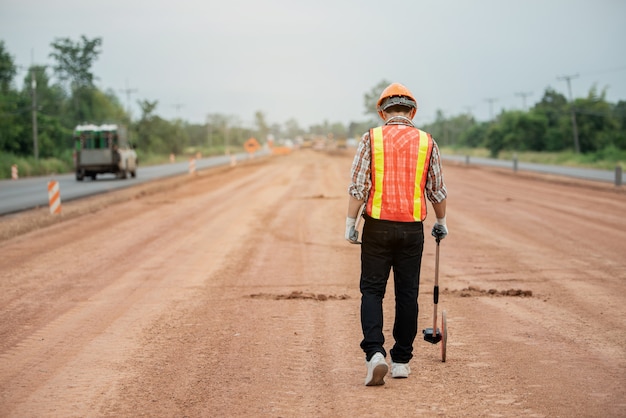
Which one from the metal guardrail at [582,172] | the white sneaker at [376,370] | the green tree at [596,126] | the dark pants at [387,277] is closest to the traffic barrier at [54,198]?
the dark pants at [387,277]

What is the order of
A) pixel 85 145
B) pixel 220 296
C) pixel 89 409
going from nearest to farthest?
pixel 89 409 < pixel 220 296 < pixel 85 145

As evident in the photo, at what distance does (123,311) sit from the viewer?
331 inches

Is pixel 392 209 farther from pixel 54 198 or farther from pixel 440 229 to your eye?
pixel 54 198

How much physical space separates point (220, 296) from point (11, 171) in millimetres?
43679

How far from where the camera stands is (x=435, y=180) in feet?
19.2

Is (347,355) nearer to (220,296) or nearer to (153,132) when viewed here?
(220,296)

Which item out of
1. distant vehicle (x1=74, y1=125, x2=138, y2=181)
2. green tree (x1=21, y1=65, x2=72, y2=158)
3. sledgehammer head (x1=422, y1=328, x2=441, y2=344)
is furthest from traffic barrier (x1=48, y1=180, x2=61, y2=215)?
green tree (x1=21, y1=65, x2=72, y2=158)

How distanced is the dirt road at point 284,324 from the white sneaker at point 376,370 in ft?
0.21

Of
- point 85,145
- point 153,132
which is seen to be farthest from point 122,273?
point 153,132

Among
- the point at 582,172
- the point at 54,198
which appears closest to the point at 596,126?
the point at 582,172

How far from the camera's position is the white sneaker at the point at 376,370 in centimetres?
544

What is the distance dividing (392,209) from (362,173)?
0.32 m

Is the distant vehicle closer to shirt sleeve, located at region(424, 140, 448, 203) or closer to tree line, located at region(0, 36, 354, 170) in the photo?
tree line, located at region(0, 36, 354, 170)

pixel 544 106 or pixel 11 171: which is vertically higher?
pixel 544 106
